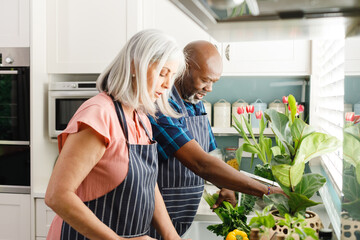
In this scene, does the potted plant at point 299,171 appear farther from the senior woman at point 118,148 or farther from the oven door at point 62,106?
the oven door at point 62,106

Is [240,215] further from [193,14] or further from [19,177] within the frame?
[19,177]

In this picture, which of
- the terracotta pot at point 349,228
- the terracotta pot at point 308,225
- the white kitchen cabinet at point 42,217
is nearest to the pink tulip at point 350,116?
the terracotta pot at point 349,228

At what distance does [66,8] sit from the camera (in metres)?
2.71

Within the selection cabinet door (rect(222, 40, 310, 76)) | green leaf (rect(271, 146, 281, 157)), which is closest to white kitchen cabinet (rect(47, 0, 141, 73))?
cabinet door (rect(222, 40, 310, 76))

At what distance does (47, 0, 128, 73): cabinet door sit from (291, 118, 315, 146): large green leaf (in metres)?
1.76

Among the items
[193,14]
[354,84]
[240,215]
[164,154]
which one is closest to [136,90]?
[193,14]

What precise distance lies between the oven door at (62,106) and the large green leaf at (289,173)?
5.91 ft

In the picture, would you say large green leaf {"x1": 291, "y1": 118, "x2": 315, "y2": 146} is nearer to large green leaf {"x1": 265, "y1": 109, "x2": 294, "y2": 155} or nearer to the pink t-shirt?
large green leaf {"x1": 265, "y1": 109, "x2": 294, "y2": 155}

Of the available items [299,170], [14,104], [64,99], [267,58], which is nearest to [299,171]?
[299,170]

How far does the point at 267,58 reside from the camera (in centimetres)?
271

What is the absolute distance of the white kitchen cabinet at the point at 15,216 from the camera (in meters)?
2.66

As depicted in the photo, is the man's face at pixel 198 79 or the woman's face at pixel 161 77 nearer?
the woman's face at pixel 161 77

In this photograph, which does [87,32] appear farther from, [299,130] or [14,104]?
[299,130]

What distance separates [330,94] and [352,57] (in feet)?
5.20
